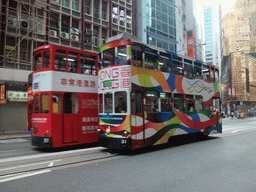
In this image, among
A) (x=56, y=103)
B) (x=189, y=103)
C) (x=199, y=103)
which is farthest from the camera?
(x=199, y=103)

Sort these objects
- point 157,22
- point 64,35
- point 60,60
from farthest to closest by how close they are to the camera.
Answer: point 157,22 → point 64,35 → point 60,60

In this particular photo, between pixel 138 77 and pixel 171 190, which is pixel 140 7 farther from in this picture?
pixel 171 190

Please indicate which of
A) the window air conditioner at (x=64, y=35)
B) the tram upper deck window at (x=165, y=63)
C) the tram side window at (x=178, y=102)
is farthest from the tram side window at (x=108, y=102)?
the window air conditioner at (x=64, y=35)

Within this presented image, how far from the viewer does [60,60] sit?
9625mm

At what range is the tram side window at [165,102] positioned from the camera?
9664mm

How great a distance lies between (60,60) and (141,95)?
12.3ft

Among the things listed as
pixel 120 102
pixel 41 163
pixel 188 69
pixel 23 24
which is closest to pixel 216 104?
pixel 188 69

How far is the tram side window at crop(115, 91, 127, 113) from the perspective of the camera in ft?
27.4

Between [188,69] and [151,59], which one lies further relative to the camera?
[188,69]

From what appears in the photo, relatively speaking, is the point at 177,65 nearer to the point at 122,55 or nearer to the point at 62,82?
the point at 122,55

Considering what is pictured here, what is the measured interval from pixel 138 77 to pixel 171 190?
487 centimetres

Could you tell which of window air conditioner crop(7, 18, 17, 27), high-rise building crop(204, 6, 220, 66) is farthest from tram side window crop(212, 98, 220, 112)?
high-rise building crop(204, 6, 220, 66)

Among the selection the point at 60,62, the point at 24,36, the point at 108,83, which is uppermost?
the point at 24,36

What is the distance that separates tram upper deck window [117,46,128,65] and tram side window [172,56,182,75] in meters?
3.03
